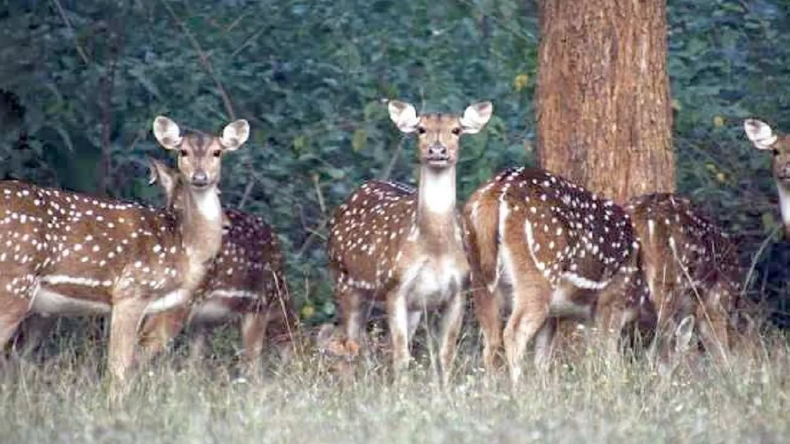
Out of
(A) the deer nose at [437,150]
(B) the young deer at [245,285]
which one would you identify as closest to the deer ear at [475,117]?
(A) the deer nose at [437,150]

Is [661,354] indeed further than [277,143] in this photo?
No

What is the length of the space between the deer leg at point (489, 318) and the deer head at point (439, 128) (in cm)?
68

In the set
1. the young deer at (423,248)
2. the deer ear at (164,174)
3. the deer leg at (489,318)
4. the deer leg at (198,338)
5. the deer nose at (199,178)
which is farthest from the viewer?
the deer ear at (164,174)

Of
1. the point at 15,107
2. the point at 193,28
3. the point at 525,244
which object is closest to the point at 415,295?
the point at 525,244

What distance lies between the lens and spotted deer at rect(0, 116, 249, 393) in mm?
11117

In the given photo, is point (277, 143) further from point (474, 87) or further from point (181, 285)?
point (181, 285)

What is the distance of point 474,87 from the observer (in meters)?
14.7

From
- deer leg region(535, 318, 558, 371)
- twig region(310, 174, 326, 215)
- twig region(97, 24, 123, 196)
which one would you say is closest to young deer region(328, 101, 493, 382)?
Answer: deer leg region(535, 318, 558, 371)

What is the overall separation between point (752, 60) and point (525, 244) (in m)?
3.74

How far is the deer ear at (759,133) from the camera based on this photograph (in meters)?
12.6

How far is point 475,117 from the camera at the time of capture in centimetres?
1194

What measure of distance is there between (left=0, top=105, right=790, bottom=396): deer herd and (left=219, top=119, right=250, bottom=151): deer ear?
0.04ft

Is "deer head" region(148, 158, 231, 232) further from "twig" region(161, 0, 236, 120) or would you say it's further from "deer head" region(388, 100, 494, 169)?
"deer head" region(388, 100, 494, 169)

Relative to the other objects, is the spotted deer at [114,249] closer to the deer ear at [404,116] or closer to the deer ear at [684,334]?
the deer ear at [404,116]
